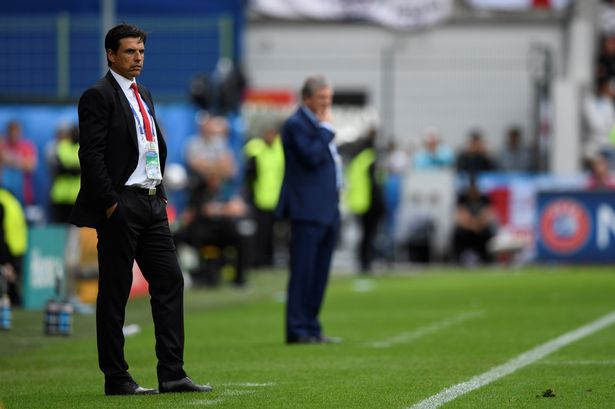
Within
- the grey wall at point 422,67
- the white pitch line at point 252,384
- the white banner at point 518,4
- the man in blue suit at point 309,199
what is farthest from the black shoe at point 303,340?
the white banner at point 518,4

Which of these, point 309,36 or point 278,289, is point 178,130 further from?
point 309,36

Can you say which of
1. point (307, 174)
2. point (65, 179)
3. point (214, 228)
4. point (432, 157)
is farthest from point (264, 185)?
point (307, 174)

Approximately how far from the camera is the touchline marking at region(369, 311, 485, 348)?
13898 mm

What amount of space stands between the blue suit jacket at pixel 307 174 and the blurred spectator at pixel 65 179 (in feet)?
33.6

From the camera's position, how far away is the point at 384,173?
29.6 meters

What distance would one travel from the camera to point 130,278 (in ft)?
33.2

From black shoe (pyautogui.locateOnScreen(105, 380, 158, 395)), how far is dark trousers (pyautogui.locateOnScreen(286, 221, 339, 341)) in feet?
13.8

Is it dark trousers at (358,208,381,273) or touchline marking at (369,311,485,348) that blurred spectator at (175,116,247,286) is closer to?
dark trousers at (358,208,381,273)

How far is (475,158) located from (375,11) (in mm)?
7864

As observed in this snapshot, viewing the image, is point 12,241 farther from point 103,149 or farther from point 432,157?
point 432,157

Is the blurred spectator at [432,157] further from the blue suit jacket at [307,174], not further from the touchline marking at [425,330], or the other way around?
the blue suit jacket at [307,174]

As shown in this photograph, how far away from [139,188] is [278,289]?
12870 mm

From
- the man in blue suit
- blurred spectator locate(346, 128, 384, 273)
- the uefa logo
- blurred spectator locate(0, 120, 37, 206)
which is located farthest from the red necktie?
the uefa logo

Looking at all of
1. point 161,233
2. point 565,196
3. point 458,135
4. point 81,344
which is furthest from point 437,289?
point 458,135
